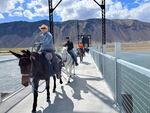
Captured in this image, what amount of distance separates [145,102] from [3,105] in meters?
6.06

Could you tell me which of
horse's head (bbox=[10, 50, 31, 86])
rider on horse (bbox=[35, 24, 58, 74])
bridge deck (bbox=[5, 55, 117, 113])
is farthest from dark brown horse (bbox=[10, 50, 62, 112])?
rider on horse (bbox=[35, 24, 58, 74])

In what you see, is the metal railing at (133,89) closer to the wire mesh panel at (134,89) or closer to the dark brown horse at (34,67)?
the wire mesh panel at (134,89)

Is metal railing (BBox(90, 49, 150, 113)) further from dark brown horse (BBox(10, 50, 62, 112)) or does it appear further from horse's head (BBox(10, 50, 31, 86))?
horse's head (BBox(10, 50, 31, 86))

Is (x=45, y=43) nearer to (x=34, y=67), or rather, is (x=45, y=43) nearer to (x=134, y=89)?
(x=34, y=67)

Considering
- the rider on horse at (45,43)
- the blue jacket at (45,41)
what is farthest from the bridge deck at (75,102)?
the blue jacket at (45,41)

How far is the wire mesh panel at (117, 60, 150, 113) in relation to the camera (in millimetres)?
6359

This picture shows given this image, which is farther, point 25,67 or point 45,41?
point 45,41

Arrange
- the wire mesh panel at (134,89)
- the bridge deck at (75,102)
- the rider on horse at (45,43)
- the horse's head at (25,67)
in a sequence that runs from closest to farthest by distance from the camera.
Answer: the wire mesh panel at (134,89) → the horse's head at (25,67) → the bridge deck at (75,102) → the rider on horse at (45,43)

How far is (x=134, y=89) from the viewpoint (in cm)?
786

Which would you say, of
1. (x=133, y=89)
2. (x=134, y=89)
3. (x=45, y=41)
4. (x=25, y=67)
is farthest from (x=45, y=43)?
(x=134, y=89)

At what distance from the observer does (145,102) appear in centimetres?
659

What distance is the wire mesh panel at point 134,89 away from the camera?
20.9 feet

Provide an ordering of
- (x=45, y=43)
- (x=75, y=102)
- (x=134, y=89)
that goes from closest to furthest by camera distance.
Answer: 1. (x=134, y=89)
2. (x=75, y=102)
3. (x=45, y=43)

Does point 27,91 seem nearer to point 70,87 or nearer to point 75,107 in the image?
point 70,87
